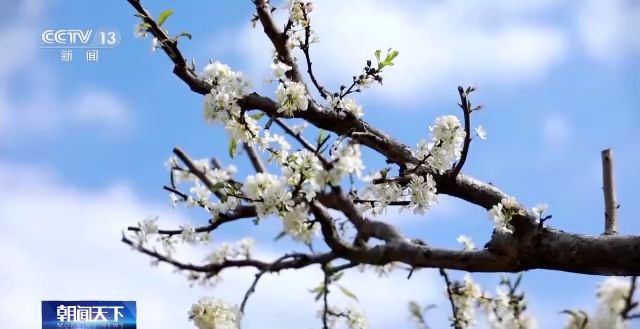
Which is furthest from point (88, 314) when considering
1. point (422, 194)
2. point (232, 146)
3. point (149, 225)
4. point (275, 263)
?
point (422, 194)

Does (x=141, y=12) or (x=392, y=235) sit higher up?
(x=141, y=12)

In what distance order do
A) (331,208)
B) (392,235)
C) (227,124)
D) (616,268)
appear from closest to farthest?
(616,268), (227,124), (392,235), (331,208)

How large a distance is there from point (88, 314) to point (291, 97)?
0.66 m

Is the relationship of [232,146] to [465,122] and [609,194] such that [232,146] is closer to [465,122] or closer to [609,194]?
[465,122]

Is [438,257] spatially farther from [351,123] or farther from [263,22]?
[263,22]

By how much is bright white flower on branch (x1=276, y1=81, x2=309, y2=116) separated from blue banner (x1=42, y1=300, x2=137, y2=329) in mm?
586

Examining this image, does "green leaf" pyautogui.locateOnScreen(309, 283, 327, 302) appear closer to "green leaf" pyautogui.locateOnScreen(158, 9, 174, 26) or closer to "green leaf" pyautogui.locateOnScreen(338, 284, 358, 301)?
"green leaf" pyautogui.locateOnScreen(338, 284, 358, 301)

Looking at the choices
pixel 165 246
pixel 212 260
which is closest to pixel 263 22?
pixel 165 246

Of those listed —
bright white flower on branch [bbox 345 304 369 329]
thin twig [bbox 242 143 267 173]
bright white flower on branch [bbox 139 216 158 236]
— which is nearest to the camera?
bright white flower on branch [bbox 139 216 158 236]

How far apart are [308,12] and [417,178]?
308 millimetres

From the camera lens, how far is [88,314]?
1.25m

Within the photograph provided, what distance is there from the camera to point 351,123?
0.93 metres

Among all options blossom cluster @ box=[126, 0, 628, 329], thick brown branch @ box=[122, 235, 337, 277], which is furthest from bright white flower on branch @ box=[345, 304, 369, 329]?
thick brown branch @ box=[122, 235, 337, 277]

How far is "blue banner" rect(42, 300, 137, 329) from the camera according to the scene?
125 centimetres
